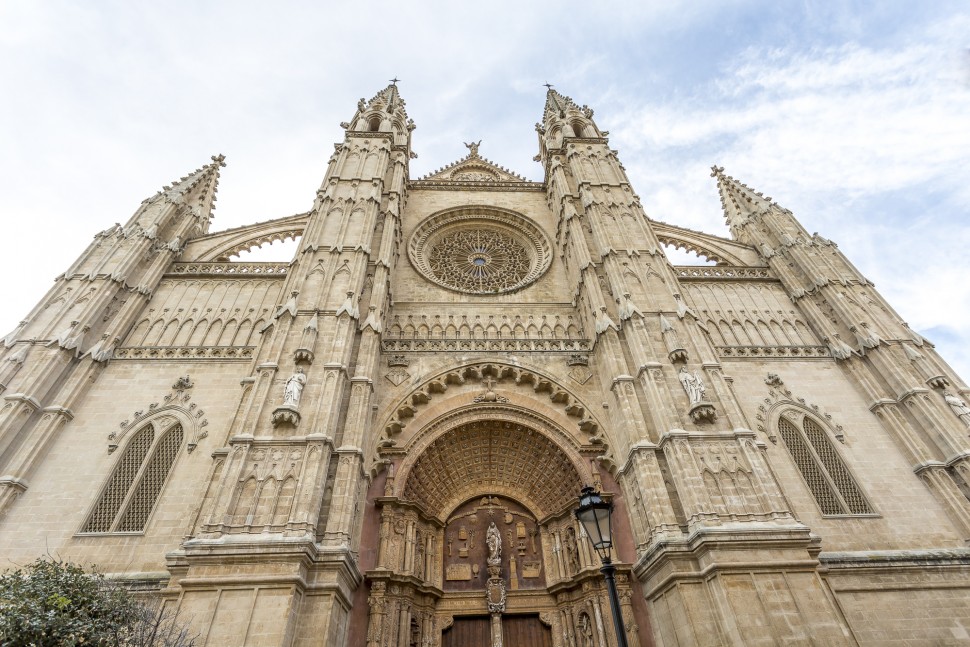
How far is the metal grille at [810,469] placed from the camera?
13703mm

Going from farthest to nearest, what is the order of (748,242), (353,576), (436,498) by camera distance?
(748,242) < (436,498) < (353,576)

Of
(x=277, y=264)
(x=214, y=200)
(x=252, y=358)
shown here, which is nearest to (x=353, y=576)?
(x=252, y=358)

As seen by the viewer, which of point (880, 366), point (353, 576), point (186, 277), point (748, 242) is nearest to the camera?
point (353, 576)

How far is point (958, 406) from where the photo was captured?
14453 millimetres

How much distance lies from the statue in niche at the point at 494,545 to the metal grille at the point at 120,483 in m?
9.42

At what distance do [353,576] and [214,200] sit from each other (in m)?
20.1

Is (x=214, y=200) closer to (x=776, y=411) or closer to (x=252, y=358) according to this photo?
(x=252, y=358)

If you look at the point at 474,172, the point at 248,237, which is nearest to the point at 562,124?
the point at 474,172

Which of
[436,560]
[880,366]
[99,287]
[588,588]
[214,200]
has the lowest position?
[588,588]

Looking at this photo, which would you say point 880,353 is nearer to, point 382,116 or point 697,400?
point 697,400

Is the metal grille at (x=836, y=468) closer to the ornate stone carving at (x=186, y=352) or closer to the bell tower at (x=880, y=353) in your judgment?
the bell tower at (x=880, y=353)

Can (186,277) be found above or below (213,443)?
above

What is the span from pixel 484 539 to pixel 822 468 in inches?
382

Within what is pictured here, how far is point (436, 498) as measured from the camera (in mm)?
14859
